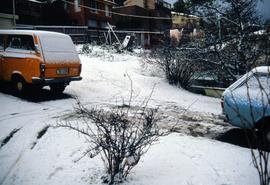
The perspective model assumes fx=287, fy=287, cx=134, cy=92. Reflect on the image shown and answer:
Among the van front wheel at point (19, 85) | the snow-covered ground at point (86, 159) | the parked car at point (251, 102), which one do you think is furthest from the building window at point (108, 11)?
the parked car at point (251, 102)

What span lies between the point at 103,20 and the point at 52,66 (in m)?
30.4

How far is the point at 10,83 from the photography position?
10.3 meters

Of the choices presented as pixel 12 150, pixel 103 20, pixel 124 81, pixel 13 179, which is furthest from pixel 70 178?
pixel 103 20

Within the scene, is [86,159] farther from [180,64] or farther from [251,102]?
[180,64]

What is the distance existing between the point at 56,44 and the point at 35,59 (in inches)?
39.2

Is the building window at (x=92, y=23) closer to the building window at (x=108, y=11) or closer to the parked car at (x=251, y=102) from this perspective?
the building window at (x=108, y=11)

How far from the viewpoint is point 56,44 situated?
9.70 metres

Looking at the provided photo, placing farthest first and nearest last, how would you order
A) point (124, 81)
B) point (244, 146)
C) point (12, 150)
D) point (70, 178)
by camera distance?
point (124, 81)
point (244, 146)
point (12, 150)
point (70, 178)

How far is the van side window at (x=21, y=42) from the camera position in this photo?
30.6 ft

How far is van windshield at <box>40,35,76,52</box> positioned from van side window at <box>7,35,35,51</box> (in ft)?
1.23

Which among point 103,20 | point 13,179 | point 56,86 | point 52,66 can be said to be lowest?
point 13,179

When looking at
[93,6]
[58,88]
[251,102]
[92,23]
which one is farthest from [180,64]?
[93,6]

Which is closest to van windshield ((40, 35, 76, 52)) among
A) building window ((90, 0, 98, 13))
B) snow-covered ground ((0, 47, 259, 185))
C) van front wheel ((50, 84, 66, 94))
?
van front wheel ((50, 84, 66, 94))

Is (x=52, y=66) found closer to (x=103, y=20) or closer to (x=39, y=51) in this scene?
(x=39, y=51)
